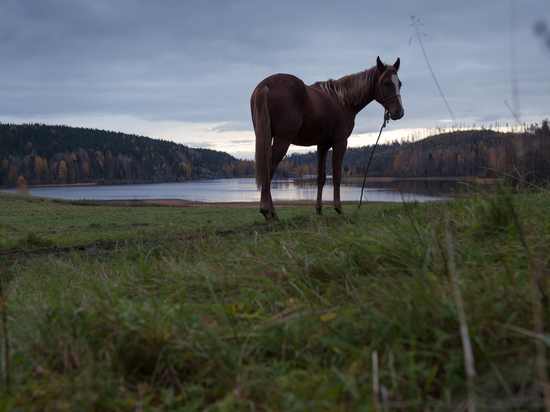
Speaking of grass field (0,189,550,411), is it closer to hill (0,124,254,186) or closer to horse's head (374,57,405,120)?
horse's head (374,57,405,120)

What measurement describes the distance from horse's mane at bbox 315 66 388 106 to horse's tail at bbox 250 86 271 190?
194cm

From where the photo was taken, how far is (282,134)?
6.05m

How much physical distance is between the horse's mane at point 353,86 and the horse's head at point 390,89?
0.22m

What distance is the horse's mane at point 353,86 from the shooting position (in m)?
7.00

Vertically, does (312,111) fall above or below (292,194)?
above

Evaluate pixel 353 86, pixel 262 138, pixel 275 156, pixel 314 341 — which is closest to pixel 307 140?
pixel 275 156

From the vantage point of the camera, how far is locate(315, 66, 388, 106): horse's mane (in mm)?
6996

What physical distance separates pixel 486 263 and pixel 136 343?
2.04m

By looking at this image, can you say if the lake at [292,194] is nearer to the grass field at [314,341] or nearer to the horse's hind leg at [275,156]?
the horse's hind leg at [275,156]

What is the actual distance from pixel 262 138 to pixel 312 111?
1330 mm

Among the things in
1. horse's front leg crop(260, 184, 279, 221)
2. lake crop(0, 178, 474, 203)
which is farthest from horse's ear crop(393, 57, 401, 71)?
horse's front leg crop(260, 184, 279, 221)

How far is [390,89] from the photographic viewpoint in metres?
6.69

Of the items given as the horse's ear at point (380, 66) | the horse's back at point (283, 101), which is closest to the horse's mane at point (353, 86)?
the horse's ear at point (380, 66)

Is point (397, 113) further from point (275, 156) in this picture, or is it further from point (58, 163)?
point (58, 163)
